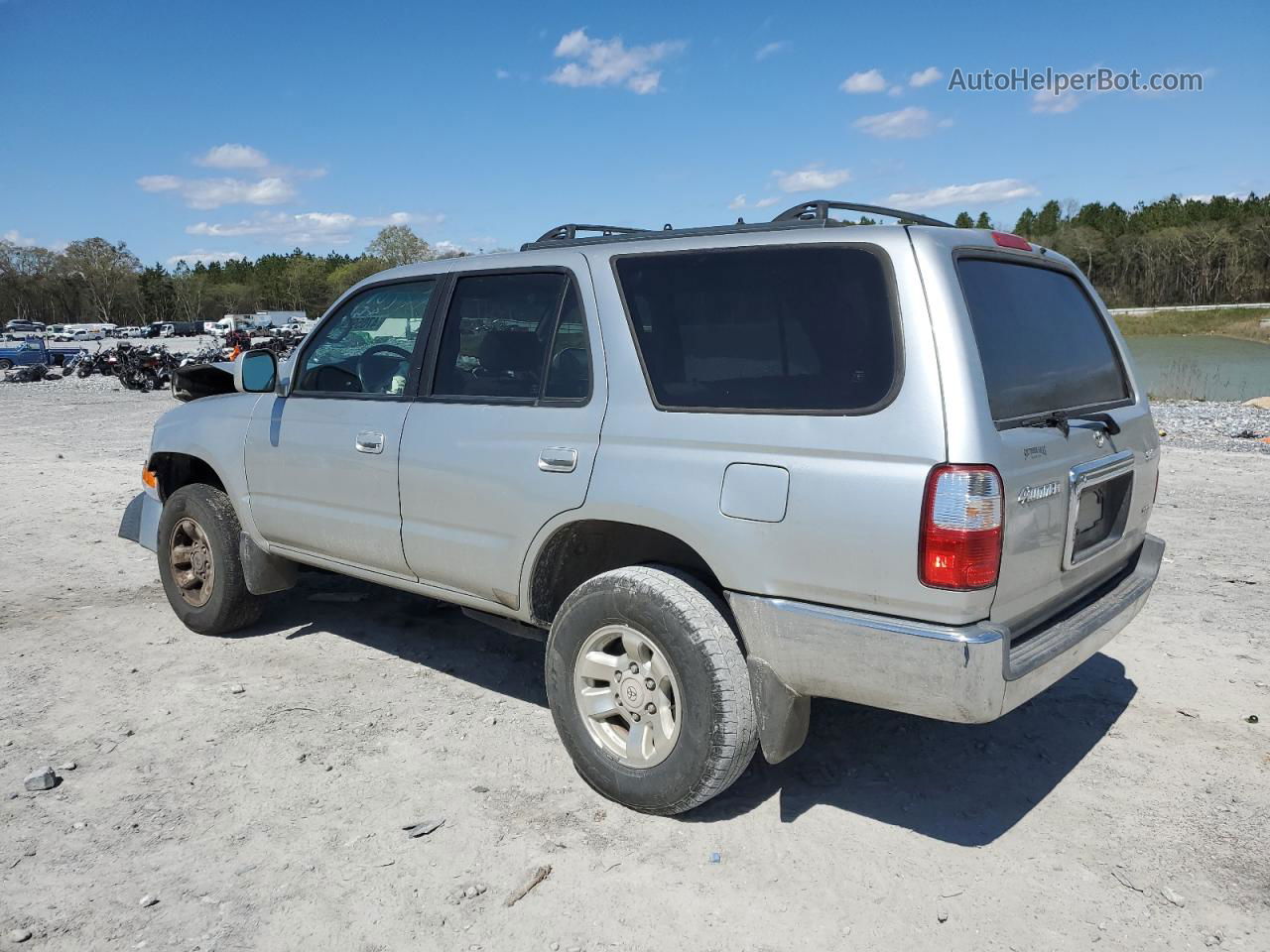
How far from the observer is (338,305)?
177 inches

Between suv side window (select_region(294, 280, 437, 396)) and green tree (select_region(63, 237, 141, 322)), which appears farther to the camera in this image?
green tree (select_region(63, 237, 141, 322))

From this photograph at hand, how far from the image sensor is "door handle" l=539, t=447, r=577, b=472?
134 inches

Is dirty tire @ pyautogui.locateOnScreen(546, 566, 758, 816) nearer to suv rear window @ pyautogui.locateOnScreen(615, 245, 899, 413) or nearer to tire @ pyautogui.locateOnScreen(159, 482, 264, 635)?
suv rear window @ pyautogui.locateOnScreen(615, 245, 899, 413)

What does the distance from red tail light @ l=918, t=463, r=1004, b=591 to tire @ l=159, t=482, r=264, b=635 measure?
3743 mm

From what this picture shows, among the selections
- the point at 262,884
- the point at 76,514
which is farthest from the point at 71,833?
the point at 76,514

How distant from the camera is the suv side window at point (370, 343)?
4.23 metres

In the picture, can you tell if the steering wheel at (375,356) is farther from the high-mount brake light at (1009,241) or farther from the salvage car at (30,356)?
the salvage car at (30,356)

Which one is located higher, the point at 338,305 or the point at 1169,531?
the point at 338,305

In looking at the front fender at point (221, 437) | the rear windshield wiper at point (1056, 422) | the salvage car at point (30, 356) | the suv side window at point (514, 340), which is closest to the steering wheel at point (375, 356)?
the suv side window at point (514, 340)

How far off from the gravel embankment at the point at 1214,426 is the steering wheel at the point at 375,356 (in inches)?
383

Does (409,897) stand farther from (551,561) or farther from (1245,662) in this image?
(1245,662)

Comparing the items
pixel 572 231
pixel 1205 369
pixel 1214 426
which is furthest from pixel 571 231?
pixel 1205 369

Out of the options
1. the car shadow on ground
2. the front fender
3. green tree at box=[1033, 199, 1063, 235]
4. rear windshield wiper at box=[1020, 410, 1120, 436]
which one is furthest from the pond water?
green tree at box=[1033, 199, 1063, 235]

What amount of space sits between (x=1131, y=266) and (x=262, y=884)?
93.5 meters
